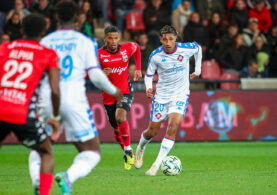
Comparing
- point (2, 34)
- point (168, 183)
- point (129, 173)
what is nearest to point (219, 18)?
point (2, 34)

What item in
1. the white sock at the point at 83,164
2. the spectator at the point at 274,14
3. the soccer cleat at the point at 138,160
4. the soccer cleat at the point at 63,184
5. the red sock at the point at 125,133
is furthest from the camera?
the spectator at the point at 274,14

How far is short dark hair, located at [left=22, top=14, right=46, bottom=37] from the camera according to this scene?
625 centimetres

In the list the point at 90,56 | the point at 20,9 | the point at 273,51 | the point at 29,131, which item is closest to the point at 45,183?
the point at 29,131

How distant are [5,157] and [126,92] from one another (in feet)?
11.5

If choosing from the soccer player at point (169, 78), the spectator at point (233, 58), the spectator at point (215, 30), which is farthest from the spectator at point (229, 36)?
the soccer player at point (169, 78)

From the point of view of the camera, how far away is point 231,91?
16.9m

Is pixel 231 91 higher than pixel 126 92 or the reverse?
the reverse

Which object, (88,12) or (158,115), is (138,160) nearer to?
(158,115)

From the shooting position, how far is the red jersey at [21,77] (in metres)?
5.97

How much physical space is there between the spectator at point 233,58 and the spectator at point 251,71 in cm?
24

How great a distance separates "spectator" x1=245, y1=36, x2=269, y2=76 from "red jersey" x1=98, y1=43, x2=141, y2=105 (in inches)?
314

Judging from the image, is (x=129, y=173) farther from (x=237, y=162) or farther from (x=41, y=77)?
(x=41, y=77)

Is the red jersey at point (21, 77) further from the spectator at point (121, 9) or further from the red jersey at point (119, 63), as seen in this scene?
the spectator at point (121, 9)

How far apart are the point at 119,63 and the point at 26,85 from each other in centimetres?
542
